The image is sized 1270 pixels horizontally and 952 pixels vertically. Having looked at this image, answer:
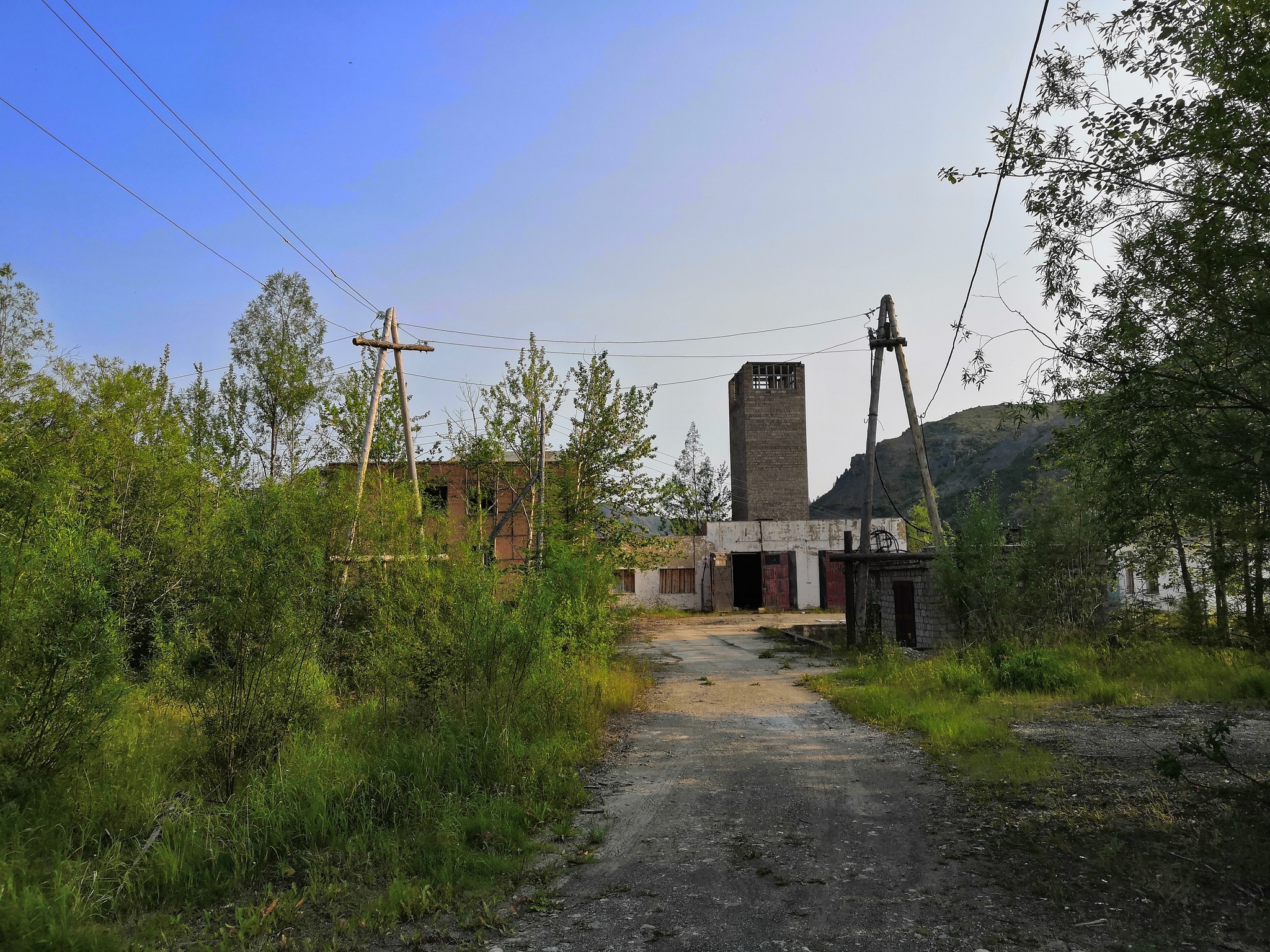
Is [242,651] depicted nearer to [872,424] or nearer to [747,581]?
[872,424]

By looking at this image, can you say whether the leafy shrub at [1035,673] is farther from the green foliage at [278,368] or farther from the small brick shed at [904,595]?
the green foliage at [278,368]

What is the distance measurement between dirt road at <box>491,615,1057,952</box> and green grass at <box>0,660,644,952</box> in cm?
58

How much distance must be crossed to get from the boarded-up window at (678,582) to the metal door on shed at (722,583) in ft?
3.13

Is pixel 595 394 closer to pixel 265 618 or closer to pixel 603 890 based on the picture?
pixel 265 618

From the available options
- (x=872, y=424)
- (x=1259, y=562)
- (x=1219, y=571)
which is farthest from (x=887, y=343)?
(x=1219, y=571)

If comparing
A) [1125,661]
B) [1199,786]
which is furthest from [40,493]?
[1125,661]

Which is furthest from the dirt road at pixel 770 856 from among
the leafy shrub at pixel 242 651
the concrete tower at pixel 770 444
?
the concrete tower at pixel 770 444

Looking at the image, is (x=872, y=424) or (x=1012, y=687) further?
(x=872, y=424)

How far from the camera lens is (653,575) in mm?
35094

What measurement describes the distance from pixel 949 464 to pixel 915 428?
8909 cm

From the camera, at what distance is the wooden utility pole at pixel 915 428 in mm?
14414

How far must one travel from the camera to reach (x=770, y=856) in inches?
192

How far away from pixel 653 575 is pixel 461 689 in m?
28.1

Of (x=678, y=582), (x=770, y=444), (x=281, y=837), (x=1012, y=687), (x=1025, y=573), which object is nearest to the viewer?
(x=281, y=837)
